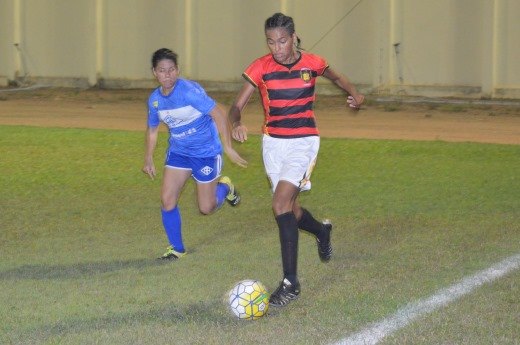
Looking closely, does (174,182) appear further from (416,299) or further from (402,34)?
(402,34)

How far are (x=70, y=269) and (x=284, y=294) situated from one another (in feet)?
6.91

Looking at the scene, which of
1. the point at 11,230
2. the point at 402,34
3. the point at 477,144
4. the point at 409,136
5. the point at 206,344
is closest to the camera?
the point at 206,344

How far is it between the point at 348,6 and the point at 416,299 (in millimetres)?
20118

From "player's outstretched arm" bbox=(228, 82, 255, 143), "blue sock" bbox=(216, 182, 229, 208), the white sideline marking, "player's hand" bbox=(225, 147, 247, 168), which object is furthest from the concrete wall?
"player's outstretched arm" bbox=(228, 82, 255, 143)

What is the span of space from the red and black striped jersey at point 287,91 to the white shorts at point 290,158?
52 mm

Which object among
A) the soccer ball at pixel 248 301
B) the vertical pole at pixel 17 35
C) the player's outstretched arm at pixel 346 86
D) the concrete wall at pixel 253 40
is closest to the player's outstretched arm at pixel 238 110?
the player's outstretched arm at pixel 346 86

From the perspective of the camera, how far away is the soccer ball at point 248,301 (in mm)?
6285

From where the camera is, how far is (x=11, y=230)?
32.2 feet

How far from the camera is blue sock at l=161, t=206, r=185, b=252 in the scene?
8.55 m

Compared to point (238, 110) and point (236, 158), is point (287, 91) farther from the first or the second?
point (236, 158)

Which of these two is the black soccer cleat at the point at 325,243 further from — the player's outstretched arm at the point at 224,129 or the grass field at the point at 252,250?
the player's outstretched arm at the point at 224,129

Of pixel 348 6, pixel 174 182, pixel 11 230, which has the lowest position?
pixel 11 230

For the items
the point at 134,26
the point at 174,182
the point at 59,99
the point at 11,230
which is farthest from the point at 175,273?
the point at 134,26

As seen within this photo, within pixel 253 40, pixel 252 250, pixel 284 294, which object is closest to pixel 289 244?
pixel 284 294
